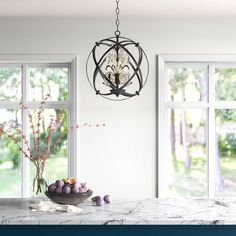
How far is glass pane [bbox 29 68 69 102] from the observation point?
5156 millimetres

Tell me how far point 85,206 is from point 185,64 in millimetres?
2445

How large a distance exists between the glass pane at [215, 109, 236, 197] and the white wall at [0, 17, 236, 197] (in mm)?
755

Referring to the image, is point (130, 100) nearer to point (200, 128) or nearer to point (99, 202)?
point (200, 128)

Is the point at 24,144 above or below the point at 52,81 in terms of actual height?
below

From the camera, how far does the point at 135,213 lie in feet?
9.79

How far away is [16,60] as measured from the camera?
4.93m

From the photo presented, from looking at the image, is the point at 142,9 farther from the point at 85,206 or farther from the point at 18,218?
the point at 18,218

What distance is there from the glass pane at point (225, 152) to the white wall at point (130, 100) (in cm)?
75

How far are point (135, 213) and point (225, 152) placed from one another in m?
2.49

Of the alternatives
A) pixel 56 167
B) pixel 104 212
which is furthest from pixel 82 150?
pixel 104 212

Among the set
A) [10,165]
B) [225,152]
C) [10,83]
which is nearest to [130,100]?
[225,152]

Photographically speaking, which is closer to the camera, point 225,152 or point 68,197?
point 68,197

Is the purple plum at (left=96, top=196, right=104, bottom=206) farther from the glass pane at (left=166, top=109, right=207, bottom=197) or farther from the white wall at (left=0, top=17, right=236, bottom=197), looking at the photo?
the glass pane at (left=166, top=109, right=207, bottom=197)

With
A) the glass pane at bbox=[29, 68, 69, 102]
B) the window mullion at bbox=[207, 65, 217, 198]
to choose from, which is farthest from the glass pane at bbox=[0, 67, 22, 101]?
the window mullion at bbox=[207, 65, 217, 198]
